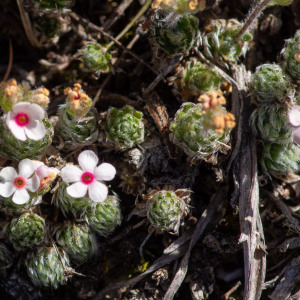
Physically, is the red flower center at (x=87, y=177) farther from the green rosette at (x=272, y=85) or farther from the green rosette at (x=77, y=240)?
the green rosette at (x=272, y=85)

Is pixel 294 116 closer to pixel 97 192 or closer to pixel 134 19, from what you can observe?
pixel 97 192

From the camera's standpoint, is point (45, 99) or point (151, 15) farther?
point (151, 15)

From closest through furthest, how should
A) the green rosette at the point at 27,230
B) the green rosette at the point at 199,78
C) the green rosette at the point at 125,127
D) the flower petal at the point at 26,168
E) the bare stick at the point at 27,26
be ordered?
the flower petal at the point at 26,168 → the green rosette at the point at 27,230 → the green rosette at the point at 125,127 → the green rosette at the point at 199,78 → the bare stick at the point at 27,26

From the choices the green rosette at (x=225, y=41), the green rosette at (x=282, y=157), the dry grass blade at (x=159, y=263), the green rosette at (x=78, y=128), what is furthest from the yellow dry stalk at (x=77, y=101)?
the green rosette at (x=282, y=157)

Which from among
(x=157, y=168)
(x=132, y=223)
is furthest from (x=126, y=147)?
→ (x=132, y=223)

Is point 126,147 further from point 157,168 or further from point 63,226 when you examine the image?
point 63,226

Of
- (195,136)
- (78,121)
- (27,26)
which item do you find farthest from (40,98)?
(27,26)
